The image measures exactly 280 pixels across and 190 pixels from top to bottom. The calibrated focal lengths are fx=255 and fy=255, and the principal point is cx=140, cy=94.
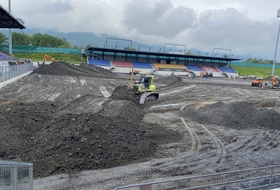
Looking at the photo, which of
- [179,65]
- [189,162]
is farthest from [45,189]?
[179,65]

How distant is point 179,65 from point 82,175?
67.7 meters

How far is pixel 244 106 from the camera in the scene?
65.2 feet

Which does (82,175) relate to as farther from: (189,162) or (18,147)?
(189,162)

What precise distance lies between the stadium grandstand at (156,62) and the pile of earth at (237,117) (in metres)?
46.2

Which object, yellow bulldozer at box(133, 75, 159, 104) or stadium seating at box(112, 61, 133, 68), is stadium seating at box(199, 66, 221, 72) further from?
yellow bulldozer at box(133, 75, 159, 104)

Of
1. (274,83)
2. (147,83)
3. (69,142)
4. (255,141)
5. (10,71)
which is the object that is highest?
(147,83)

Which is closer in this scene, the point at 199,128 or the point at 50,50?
the point at 199,128

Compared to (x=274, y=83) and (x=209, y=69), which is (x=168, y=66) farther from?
(x=274, y=83)

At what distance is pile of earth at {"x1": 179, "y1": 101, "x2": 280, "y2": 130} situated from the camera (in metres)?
17.2

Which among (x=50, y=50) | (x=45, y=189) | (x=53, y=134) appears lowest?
(x=45, y=189)


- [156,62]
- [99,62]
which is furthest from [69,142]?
[156,62]

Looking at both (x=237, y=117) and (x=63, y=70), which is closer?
(x=237, y=117)

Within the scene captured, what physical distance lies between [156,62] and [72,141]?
65.3 metres

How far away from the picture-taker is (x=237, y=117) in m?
18.0
